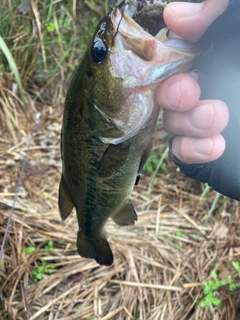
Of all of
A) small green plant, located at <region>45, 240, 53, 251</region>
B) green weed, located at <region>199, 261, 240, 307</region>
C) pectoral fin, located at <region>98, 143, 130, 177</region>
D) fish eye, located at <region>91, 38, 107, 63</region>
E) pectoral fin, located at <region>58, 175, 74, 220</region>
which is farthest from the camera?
small green plant, located at <region>45, 240, 53, 251</region>

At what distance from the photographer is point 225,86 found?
142 cm

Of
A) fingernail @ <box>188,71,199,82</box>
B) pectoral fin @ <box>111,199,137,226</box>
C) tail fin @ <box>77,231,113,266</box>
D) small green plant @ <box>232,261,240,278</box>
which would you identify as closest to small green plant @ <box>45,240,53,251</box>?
tail fin @ <box>77,231,113,266</box>

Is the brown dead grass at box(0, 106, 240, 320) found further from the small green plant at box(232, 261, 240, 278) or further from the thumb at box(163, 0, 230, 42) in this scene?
the thumb at box(163, 0, 230, 42)

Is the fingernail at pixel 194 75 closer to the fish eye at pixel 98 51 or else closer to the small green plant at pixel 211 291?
the fish eye at pixel 98 51

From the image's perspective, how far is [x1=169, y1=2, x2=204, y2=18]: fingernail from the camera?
115 centimetres

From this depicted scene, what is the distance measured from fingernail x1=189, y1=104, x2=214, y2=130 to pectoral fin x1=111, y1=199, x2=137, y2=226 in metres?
0.69

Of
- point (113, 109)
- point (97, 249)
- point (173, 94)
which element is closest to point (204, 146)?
point (173, 94)

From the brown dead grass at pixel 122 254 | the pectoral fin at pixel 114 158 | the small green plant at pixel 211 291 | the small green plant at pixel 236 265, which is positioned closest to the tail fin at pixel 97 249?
the brown dead grass at pixel 122 254

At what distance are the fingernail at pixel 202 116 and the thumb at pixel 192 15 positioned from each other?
9.7 inches

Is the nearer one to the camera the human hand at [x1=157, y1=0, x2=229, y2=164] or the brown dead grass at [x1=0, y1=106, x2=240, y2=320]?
the human hand at [x1=157, y1=0, x2=229, y2=164]

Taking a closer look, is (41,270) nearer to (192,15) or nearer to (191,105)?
(191,105)

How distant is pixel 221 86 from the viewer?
1.42 metres

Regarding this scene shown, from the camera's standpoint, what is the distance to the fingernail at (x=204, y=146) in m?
1.32

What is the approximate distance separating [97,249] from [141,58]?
1.16 m
